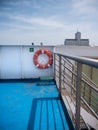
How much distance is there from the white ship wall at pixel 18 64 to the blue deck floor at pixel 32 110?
1.28m

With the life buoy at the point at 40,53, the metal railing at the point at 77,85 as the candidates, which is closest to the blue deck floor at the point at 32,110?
the metal railing at the point at 77,85

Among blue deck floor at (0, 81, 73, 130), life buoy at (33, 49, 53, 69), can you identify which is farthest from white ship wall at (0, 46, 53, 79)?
blue deck floor at (0, 81, 73, 130)

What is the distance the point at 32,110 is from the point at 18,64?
2467 mm

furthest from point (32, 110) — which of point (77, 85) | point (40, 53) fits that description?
point (40, 53)

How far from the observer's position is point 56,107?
2.30m

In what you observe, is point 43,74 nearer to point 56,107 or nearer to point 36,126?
point 56,107

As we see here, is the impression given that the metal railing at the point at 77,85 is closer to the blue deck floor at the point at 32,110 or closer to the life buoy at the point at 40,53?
the blue deck floor at the point at 32,110

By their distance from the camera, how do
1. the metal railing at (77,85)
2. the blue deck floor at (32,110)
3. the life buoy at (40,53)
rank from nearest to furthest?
the metal railing at (77,85) → the blue deck floor at (32,110) → the life buoy at (40,53)

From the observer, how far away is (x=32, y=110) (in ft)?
7.27

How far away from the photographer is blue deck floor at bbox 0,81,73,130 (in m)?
1.81

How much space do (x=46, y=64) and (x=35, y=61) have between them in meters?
0.34

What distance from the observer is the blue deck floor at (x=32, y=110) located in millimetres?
1806

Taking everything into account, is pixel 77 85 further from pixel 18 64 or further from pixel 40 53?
pixel 18 64

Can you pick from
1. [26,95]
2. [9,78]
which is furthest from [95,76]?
[26,95]
